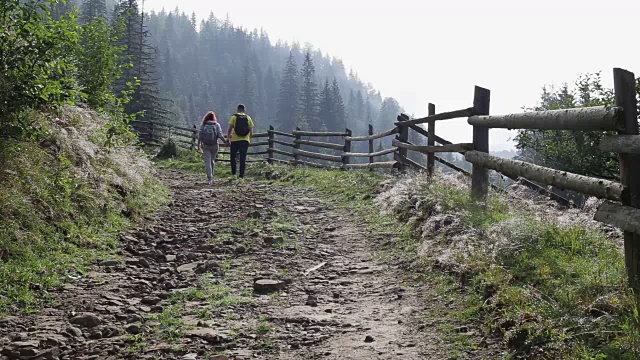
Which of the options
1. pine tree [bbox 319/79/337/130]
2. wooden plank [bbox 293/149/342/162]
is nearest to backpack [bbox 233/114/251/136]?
wooden plank [bbox 293/149/342/162]

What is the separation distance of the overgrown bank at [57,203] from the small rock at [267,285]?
1.72 m

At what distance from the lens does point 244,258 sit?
5.95 metres

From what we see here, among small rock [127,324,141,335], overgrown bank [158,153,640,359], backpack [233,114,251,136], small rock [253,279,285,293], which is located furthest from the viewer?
backpack [233,114,251,136]

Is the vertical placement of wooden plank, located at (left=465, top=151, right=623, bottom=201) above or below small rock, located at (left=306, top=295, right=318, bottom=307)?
above

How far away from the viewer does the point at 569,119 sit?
4.31 m

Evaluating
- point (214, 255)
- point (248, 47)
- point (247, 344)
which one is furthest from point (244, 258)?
point (248, 47)

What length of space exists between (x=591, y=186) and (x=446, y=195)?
10.9 feet

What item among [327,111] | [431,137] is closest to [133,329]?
[431,137]

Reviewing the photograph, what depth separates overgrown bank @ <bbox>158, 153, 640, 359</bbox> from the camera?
119 inches

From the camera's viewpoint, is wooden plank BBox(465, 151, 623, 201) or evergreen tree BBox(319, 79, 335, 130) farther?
evergreen tree BBox(319, 79, 335, 130)

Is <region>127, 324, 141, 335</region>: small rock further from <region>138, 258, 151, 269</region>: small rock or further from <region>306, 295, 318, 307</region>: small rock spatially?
<region>138, 258, 151, 269</region>: small rock

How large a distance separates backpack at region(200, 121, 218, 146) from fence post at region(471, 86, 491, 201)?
741 centimetres

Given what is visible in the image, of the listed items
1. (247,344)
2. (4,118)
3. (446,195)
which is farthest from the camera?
(446,195)

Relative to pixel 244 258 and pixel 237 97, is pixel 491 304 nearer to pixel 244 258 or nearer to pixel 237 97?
pixel 244 258
